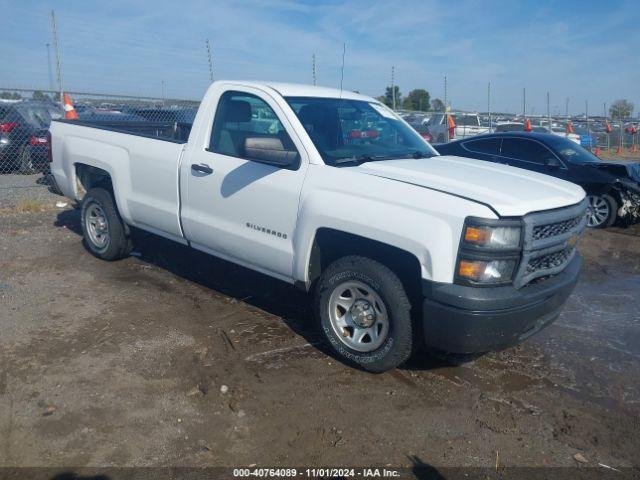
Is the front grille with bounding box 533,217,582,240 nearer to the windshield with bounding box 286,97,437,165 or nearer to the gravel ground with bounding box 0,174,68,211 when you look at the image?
the windshield with bounding box 286,97,437,165

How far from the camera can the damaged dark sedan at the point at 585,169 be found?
925cm

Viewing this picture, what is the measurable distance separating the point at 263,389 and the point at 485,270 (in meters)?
1.66

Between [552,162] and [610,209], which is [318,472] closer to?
[552,162]

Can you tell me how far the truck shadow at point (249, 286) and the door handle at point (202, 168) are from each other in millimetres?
1350

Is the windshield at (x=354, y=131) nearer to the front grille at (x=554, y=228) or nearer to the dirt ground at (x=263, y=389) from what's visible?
the front grille at (x=554, y=228)

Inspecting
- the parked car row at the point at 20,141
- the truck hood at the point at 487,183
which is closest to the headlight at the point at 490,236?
the truck hood at the point at 487,183

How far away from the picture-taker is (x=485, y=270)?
3580 mm

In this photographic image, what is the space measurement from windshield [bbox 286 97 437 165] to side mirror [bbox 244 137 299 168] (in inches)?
10.3

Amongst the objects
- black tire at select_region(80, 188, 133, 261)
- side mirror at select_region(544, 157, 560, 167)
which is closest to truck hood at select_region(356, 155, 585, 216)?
black tire at select_region(80, 188, 133, 261)

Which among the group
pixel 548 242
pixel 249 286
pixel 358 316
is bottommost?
pixel 249 286

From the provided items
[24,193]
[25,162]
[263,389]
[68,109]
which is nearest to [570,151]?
[263,389]

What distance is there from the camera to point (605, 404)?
3898 millimetres

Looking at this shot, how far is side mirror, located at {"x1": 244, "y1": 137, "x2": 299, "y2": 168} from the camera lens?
170 inches

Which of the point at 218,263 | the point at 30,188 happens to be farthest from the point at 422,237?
the point at 30,188
